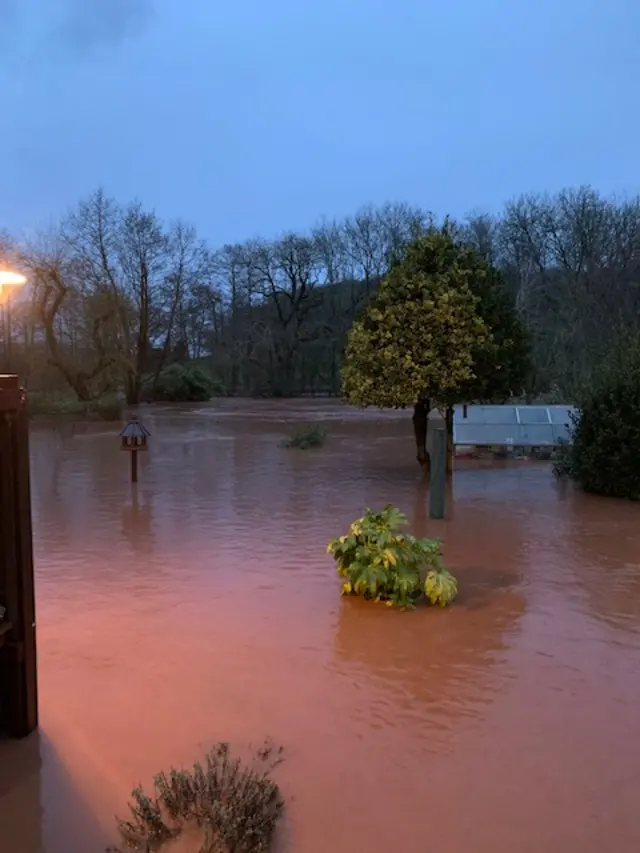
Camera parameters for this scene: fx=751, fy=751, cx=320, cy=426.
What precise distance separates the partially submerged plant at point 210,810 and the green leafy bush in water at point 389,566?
2772mm

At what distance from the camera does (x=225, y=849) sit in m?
3.02

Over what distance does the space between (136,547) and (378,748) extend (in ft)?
16.7

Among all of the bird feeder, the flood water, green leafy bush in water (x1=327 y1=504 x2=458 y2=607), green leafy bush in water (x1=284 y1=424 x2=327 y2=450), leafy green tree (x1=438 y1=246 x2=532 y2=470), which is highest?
leafy green tree (x1=438 y1=246 x2=532 y2=470)

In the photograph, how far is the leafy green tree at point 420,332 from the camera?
11.7 m

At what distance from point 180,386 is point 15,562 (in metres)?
36.0

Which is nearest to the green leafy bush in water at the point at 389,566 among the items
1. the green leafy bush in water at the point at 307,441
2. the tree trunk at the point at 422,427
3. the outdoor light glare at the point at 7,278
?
the outdoor light glare at the point at 7,278

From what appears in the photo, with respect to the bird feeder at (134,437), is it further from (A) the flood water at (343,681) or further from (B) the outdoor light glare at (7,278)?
(B) the outdoor light glare at (7,278)

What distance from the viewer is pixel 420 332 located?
1173 centimetres


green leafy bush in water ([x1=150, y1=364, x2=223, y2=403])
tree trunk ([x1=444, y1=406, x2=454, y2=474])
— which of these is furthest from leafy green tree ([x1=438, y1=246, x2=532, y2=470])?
green leafy bush in water ([x1=150, y1=364, x2=223, y2=403])

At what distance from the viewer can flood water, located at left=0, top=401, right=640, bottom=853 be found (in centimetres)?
340

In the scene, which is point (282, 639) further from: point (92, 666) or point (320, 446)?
point (320, 446)

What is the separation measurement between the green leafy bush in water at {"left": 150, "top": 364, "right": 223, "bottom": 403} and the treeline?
650 millimetres

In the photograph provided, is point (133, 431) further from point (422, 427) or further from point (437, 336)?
point (437, 336)

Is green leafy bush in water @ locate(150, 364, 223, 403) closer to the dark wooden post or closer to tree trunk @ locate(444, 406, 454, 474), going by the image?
tree trunk @ locate(444, 406, 454, 474)
